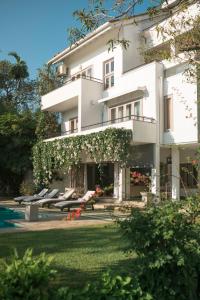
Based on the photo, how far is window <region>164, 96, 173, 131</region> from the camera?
72.6 feet

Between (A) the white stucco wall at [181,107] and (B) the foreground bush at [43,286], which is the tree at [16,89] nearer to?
(A) the white stucco wall at [181,107]

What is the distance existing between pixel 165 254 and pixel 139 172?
52.2 ft

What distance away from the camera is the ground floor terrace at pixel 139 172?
21938 mm

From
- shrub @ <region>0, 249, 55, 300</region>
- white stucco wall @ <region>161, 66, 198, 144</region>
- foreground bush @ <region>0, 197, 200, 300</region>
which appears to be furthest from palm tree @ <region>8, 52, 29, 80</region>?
shrub @ <region>0, 249, 55, 300</region>

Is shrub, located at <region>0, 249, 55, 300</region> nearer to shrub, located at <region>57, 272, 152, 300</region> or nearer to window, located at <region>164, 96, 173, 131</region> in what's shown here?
shrub, located at <region>57, 272, 152, 300</region>

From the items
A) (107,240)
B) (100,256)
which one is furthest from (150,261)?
(107,240)

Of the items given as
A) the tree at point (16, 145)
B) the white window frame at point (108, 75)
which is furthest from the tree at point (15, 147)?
the white window frame at point (108, 75)

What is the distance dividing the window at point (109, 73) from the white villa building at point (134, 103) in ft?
0.21

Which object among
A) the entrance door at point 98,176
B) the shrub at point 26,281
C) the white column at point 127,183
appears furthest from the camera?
the entrance door at point 98,176

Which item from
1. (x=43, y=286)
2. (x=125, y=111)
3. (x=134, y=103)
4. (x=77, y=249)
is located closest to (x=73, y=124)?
(x=125, y=111)

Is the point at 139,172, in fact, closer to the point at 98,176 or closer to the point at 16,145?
the point at 98,176

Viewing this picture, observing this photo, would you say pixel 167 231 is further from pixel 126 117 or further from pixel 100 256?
pixel 126 117

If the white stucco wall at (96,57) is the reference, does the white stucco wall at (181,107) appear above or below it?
below

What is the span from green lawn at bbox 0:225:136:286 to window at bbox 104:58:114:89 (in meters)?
15.2
